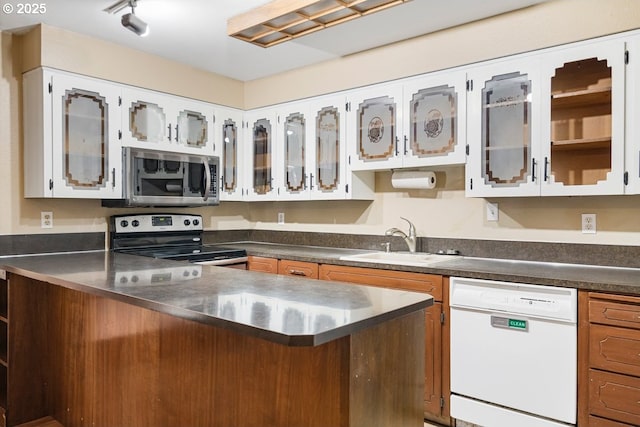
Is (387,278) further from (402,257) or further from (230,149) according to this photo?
(230,149)

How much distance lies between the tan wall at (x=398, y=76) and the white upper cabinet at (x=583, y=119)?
130 mm

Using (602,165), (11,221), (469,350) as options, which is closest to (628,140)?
(602,165)

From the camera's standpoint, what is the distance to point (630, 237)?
101 inches

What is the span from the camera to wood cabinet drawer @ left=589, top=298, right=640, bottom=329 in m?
2.02

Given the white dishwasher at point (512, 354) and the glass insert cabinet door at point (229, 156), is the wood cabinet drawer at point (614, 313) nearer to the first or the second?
the white dishwasher at point (512, 354)

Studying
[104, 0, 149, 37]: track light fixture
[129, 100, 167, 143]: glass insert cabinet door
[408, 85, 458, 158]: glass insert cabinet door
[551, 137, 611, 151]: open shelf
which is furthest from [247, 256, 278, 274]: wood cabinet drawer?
[551, 137, 611, 151]: open shelf

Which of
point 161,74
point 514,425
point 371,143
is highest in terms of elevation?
point 161,74

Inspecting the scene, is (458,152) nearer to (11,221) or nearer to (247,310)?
(247,310)

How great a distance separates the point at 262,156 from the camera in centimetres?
413

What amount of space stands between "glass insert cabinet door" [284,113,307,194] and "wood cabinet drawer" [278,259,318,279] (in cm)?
70

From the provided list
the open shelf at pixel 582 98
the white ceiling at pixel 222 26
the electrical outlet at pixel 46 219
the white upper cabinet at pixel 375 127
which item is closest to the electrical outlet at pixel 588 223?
the open shelf at pixel 582 98

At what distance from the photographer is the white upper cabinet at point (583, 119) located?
2.38m

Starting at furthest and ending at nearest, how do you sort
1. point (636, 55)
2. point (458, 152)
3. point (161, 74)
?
point (161, 74), point (458, 152), point (636, 55)

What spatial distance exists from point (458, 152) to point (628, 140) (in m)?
0.90
